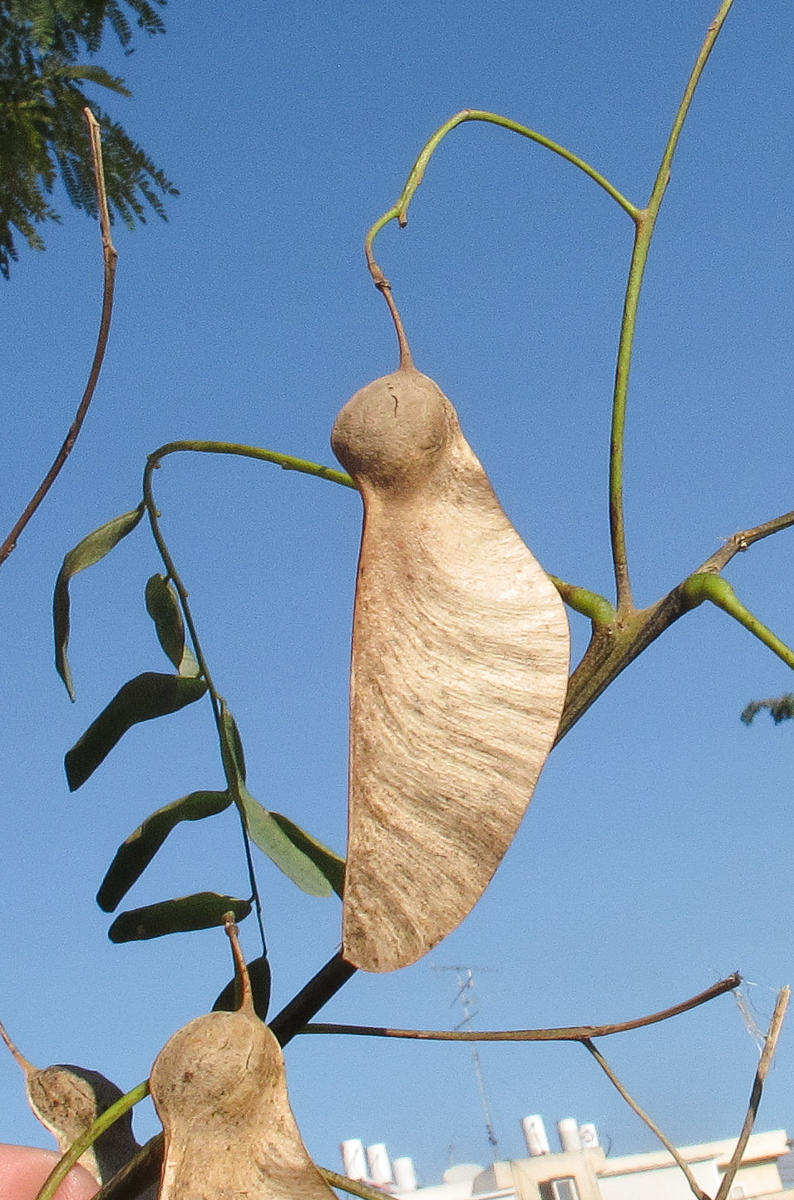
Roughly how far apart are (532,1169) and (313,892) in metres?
9.15

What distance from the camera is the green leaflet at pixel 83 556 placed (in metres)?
0.78

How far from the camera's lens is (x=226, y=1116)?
0.47m

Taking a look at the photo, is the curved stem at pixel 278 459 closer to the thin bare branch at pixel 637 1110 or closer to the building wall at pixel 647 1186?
the thin bare branch at pixel 637 1110

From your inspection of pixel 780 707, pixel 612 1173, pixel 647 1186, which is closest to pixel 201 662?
pixel 780 707

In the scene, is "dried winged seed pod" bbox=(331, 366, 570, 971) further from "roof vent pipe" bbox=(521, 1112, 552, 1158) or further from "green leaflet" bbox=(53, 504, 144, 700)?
"roof vent pipe" bbox=(521, 1112, 552, 1158)

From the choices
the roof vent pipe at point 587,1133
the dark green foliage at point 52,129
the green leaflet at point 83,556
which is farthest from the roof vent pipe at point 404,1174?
the green leaflet at point 83,556

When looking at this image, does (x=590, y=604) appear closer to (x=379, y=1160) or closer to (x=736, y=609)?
(x=736, y=609)

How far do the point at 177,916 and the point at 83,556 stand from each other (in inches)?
9.1

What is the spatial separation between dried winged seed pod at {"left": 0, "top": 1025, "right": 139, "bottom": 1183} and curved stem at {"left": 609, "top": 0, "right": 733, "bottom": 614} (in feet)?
1.15

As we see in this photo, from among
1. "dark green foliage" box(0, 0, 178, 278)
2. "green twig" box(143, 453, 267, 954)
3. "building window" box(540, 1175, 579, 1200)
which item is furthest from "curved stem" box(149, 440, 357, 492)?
"building window" box(540, 1175, 579, 1200)

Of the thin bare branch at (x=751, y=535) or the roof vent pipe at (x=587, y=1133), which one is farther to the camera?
the roof vent pipe at (x=587, y=1133)

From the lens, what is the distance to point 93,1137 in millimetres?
492

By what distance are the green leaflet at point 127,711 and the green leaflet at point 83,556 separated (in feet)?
0.17

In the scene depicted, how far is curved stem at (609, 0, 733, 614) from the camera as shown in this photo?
54 centimetres
